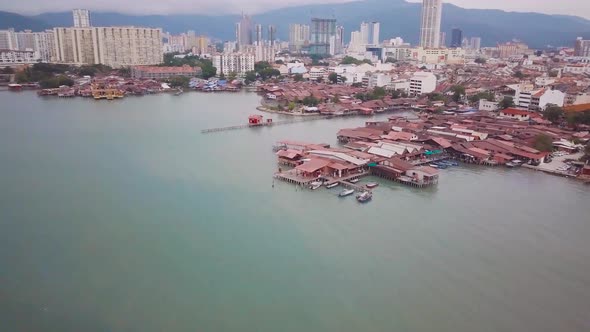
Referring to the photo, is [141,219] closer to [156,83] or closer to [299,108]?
[299,108]

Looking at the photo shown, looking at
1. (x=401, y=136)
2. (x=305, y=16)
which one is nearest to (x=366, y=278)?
(x=401, y=136)

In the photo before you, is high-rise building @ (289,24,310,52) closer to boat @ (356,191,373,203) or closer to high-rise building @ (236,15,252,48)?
high-rise building @ (236,15,252,48)

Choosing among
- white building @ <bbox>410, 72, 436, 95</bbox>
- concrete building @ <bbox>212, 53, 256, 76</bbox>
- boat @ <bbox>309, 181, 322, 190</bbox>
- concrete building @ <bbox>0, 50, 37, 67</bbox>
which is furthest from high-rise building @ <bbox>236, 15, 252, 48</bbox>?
boat @ <bbox>309, 181, 322, 190</bbox>

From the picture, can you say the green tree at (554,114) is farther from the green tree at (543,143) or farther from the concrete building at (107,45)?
the concrete building at (107,45)

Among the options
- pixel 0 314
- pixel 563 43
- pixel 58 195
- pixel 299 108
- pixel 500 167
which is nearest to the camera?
pixel 0 314

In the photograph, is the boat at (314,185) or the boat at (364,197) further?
the boat at (314,185)

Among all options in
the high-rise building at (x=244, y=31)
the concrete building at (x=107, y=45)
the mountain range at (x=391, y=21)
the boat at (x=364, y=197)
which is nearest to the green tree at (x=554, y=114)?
the boat at (x=364, y=197)
